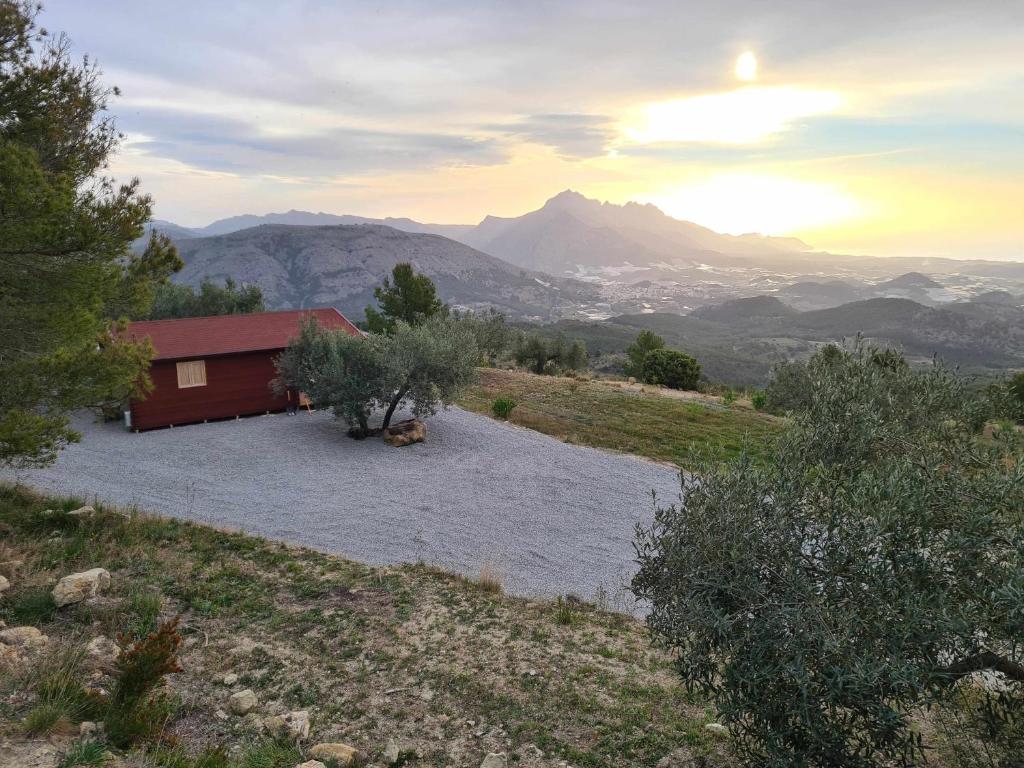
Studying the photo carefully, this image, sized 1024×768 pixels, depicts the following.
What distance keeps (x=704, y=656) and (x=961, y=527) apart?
2844 millimetres

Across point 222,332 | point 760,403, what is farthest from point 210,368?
point 760,403

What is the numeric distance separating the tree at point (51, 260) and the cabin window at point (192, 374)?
1345cm

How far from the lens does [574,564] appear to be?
15.9 metres

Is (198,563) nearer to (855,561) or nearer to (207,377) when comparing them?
(855,561)

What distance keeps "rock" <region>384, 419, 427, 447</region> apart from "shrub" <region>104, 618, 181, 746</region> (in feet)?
57.2

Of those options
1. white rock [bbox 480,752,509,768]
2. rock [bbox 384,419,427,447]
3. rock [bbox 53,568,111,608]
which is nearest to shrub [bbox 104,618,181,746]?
rock [bbox 53,568,111,608]

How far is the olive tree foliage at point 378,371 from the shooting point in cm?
2530

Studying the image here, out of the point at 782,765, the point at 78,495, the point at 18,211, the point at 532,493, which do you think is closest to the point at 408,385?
the point at 532,493

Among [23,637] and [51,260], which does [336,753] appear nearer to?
[23,637]

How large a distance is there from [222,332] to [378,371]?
29.6 feet

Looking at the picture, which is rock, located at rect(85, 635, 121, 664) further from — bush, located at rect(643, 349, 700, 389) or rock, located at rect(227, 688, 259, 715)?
bush, located at rect(643, 349, 700, 389)

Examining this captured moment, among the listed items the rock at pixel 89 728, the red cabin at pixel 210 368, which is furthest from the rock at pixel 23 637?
the red cabin at pixel 210 368

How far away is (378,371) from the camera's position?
25.8 metres

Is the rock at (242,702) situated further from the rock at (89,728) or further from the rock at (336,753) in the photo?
the rock at (89,728)
